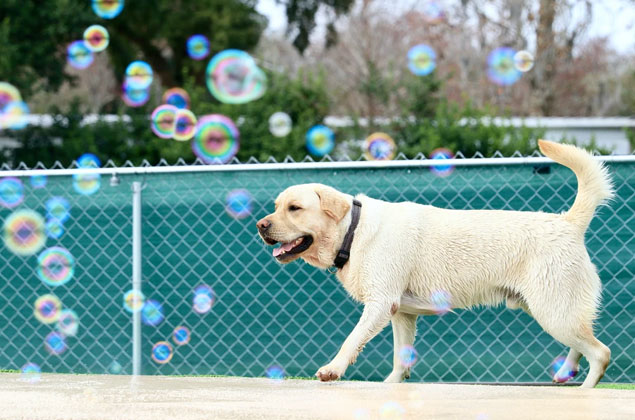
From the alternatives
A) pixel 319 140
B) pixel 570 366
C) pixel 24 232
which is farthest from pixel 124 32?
pixel 570 366

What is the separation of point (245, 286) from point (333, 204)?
1068mm

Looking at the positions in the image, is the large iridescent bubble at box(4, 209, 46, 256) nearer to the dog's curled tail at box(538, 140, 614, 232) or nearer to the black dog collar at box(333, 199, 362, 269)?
the black dog collar at box(333, 199, 362, 269)

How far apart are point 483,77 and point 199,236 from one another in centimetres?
2369

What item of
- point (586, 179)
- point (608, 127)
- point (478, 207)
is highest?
point (586, 179)

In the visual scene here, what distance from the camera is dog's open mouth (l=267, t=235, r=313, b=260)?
387cm

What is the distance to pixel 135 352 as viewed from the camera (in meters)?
4.68

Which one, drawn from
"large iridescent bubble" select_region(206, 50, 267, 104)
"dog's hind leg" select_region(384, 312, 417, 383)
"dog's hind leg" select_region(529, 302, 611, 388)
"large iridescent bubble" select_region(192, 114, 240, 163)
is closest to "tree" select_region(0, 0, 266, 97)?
"large iridescent bubble" select_region(192, 114, 240, 163)

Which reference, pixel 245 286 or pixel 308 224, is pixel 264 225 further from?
pixel 245 286

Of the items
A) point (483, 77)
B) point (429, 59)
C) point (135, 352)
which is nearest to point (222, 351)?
point (135, 352)

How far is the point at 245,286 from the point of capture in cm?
A: 472

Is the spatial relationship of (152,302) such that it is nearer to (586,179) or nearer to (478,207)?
(478,207)

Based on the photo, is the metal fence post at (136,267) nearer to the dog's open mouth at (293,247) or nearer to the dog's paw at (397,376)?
the dog's open mouth at (293,247)

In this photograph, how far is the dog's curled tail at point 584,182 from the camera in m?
3.83

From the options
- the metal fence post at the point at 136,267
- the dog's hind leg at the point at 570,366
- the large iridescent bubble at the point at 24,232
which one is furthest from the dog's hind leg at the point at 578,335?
the large iridescent bubble at the point at 24,232
